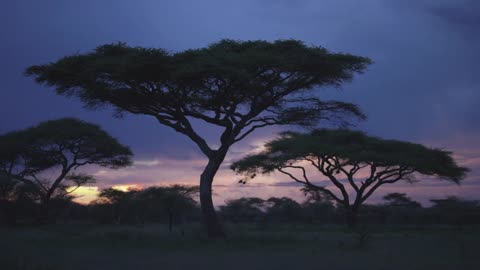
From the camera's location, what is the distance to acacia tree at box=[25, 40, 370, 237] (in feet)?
61.3

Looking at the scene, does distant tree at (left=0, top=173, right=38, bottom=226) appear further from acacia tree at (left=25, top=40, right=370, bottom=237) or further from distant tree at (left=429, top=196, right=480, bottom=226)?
distant tree at (left=429, top=196, right=480, bottom=226)

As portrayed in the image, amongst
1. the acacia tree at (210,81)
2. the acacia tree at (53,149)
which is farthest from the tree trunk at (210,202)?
the acacia tree at (53,149)

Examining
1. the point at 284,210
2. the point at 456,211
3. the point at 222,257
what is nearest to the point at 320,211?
the point at 284,210

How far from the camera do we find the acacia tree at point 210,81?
18.7 meters

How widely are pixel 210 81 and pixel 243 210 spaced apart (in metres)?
33.7

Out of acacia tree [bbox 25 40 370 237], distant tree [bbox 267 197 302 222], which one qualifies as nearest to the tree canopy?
acacia tree [bbox 25 40 370 237]

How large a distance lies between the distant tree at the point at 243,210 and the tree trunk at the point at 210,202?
1215 inches

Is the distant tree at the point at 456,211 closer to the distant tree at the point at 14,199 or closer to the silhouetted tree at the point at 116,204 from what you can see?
the silhouetted tree at the point at 116,204

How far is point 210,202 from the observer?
19.3m

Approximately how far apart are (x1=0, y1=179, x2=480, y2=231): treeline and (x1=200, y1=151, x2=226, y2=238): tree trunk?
1795 cm

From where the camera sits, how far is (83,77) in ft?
65.2

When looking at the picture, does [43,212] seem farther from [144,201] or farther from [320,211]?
[320,211]

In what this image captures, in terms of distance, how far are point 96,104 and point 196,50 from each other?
522 cm

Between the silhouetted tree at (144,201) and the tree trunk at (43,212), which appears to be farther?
the silhouetted tree at (144,201)
